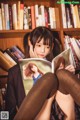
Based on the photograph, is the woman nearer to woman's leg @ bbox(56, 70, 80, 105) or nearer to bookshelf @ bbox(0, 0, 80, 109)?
woman's leg @ bbox(56, 70, 80, 105)

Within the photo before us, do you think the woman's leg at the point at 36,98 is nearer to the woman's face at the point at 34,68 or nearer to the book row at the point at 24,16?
the woman's face at the point at 34,68

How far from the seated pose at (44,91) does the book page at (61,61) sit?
0.10 feet

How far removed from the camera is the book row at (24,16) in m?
1.39

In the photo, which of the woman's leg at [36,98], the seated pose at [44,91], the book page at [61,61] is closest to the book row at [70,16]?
the seated pose at [44,91]

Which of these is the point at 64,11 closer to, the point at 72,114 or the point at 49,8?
the point at 49,8

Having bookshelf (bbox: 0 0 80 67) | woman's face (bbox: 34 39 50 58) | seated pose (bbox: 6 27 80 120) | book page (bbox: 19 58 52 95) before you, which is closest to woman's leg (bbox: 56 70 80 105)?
seated pose (bbox: 6 27 80 120)

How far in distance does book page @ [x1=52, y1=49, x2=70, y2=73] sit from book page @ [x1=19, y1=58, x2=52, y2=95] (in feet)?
0.14

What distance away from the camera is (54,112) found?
121 cm

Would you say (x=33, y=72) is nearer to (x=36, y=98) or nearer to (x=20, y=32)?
(x=36, y=98)

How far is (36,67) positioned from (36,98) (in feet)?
0.74

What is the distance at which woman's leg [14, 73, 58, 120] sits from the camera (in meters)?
1.00

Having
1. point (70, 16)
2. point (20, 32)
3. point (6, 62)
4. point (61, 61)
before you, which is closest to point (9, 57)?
point (6, 62)

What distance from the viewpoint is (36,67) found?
1200mm

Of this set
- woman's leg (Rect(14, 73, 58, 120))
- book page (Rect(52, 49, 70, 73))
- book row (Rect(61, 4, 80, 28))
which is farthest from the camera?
book row (Rect(61, 4, 80, 28))
